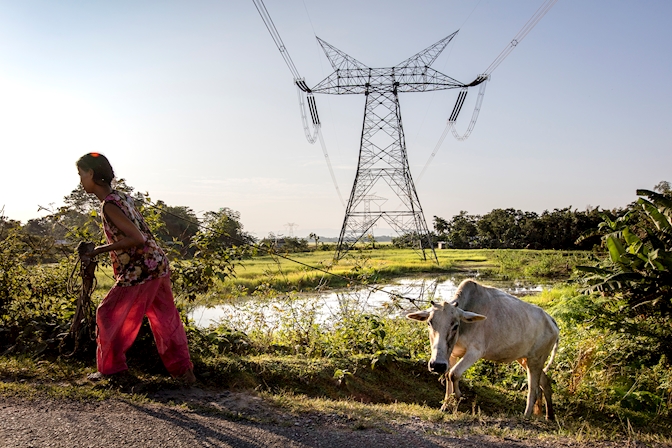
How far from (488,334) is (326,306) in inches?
280

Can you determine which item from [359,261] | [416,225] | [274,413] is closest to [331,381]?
[274,413]

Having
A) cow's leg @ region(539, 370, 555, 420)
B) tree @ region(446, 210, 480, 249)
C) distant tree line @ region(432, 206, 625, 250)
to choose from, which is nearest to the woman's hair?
cow's leg @ region(539, 370, 555, 420)

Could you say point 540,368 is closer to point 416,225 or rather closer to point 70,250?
point 70,250

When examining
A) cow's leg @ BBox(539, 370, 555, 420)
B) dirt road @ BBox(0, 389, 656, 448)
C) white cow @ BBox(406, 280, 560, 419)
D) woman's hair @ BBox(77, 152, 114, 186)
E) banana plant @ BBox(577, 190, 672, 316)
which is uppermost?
woman's hair @ BBox(77, 152, 114, 186)

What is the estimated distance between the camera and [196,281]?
6.04m

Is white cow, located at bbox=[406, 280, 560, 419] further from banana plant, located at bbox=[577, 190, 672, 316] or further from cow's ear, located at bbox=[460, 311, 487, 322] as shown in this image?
banana plant, located at bbox=[577, 190, 672, 316]

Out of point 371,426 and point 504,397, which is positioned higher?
point 371,426

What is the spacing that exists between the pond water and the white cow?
0.62 metres

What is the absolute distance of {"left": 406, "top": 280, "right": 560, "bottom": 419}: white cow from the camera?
4719 mm

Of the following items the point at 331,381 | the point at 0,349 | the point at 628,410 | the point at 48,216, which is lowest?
the point at 628,410

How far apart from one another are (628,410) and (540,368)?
4.33 ft

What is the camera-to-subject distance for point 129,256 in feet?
14.2

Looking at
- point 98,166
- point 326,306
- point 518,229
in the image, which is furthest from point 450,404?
point 518,229

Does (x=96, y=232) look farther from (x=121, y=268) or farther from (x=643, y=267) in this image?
(x=643, y=267)
